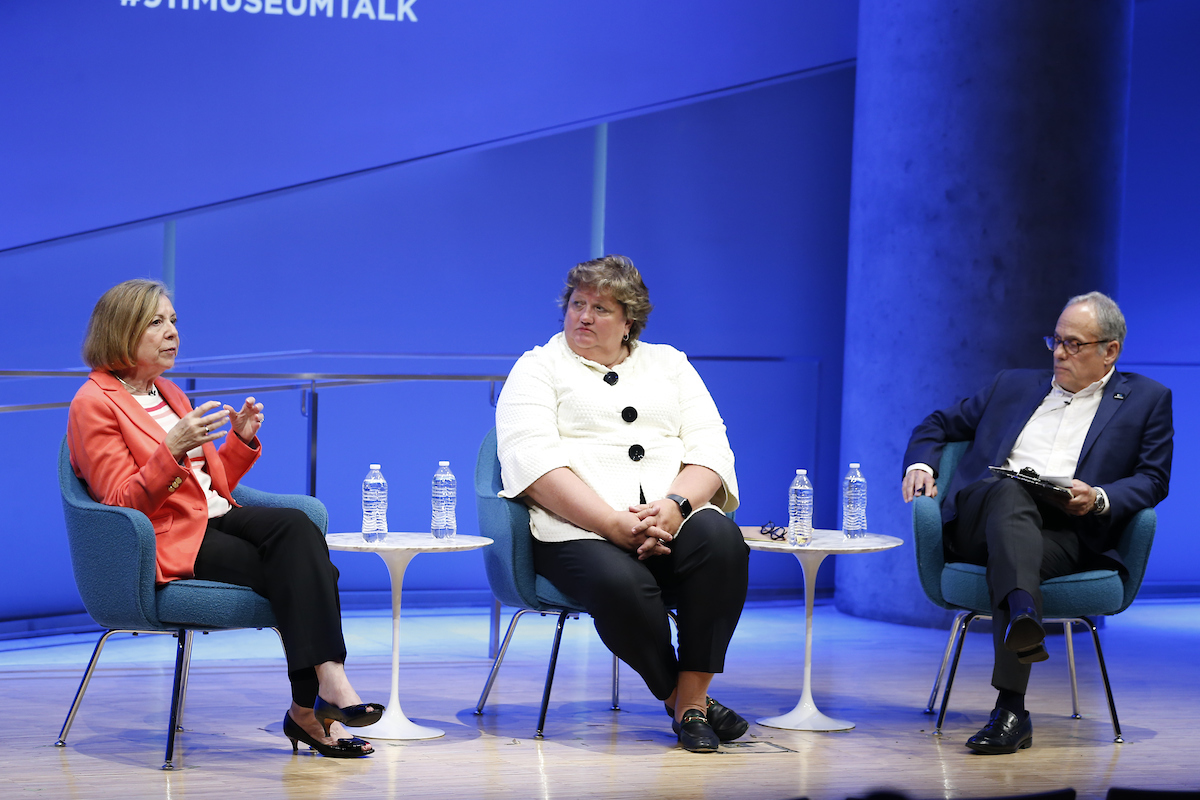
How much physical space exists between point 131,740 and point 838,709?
1905 mm

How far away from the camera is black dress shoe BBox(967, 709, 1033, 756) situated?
3.16 metres

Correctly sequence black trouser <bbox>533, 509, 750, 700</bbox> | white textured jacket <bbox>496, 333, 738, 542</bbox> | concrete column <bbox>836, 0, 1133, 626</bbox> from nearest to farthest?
black trouser <bbox>533, 509, 750, 700</bbox>
white textured jacket <bbox>496, 333, 738, 542</bbox>
concrete column <bbox>836, 0, 1133, 626</bbox>

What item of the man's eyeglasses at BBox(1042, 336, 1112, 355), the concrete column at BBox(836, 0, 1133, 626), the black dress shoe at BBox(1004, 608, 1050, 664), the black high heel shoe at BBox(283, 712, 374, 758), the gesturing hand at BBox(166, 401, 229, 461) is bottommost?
the black high heel shoe at BBox(283, 712, 374, 758)

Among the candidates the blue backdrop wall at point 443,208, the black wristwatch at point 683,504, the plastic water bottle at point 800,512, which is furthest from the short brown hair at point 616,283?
the blue backdrop wall at point 443,208

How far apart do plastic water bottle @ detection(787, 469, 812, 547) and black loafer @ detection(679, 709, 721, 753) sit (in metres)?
0.58

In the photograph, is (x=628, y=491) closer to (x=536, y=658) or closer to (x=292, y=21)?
(x=536, y=658)

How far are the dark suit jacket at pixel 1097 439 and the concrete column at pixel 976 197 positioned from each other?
1.23m

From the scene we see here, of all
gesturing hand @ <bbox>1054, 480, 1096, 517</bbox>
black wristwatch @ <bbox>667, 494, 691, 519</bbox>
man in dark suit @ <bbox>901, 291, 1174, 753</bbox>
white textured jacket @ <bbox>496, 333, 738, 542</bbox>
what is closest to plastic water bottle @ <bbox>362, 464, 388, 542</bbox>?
white textured jacket @ <bbox>496, 333, 738, 542</bbox>

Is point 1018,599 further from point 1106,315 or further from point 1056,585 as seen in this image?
point 1106,315

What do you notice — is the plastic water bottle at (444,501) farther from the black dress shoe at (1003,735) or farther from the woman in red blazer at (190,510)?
the black dress shoe at (1003,735)

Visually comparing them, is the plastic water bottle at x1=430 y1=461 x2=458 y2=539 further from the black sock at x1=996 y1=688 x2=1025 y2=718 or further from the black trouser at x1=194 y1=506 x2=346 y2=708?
the black sock at x1=996 y1=688 x2=1025 y2=718

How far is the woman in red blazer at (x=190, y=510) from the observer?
2.86m

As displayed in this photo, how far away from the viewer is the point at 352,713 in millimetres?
2836


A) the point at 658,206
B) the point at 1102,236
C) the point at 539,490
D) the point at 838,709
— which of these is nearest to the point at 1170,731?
the point at 838,709
